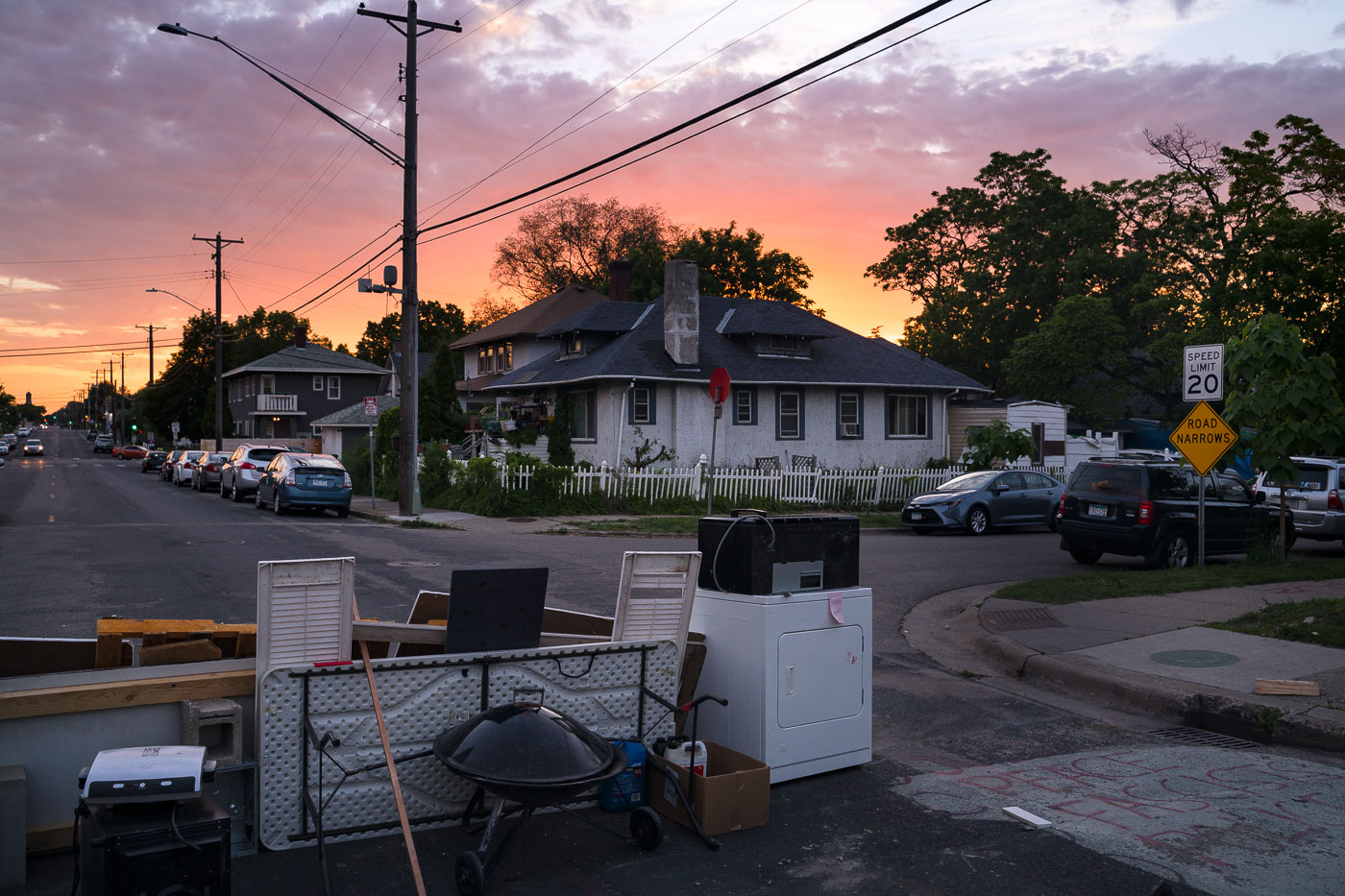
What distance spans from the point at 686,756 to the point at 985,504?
61.2 feet

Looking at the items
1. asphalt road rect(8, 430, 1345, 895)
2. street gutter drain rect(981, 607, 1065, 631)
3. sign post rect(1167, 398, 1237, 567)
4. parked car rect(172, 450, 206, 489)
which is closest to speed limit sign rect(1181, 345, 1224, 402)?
sign post rect(1167, 398, 1237, 567)

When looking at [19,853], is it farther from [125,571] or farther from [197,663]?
[125,571]

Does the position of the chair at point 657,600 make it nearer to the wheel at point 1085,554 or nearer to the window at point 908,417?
the wheel at point 1085,554

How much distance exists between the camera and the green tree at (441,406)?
41031 mm

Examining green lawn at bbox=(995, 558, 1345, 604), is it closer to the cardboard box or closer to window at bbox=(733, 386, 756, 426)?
the cardboard box

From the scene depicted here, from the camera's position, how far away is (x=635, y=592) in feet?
18.6

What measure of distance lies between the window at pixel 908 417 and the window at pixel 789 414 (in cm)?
367

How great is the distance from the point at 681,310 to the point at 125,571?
21263 millimetres

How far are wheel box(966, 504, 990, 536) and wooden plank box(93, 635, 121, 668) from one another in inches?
773

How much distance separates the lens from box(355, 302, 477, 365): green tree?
303 ft

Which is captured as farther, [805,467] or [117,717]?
[805,467]

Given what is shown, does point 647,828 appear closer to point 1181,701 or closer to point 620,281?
point 1181,701

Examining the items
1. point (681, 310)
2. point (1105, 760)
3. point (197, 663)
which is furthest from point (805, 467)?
point (197, 663)

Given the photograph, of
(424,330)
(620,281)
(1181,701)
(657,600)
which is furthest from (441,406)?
(424,330)
